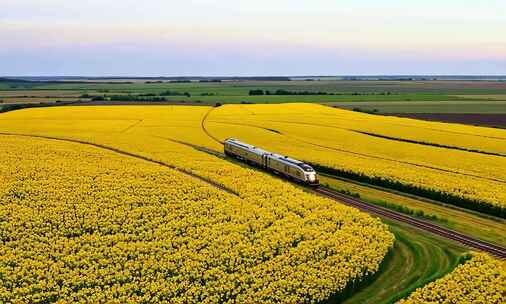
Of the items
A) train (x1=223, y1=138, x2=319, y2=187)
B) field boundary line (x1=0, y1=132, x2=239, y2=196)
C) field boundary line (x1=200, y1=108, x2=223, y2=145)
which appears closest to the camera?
field boundary line (x1=0, y1=132, x2=239, y2=196)

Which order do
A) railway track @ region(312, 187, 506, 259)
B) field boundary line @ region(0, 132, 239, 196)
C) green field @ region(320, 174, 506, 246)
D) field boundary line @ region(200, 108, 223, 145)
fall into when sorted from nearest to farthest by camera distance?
railway track @ region(312, 187, 506, 259)
green field @ region(320, 174, 506, 246)
field boundary line @ region(0, 132, 239, 196)
field boundary line @ region(200, 108, 223, 145)

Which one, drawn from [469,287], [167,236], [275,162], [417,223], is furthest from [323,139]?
[469,287]

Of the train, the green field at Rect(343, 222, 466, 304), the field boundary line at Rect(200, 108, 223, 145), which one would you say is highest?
the field boundary line at Rect(200, 108, 223, 145)

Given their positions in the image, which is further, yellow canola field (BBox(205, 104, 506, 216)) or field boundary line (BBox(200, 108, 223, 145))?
field boundary line (BBox(200, 108, 223, 145))

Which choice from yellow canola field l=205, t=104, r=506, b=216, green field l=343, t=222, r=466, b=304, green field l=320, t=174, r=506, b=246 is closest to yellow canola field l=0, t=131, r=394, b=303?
green field l=343, t=222, r=466, b=304

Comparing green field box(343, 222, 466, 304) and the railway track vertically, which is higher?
the railway track

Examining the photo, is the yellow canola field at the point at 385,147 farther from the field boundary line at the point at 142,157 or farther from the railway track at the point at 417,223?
the field boundary line at the point at 142,157

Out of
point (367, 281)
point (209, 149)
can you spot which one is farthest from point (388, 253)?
point (209, 149)

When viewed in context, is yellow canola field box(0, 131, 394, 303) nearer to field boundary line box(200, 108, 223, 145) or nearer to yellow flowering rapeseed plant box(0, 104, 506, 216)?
yellow flowering rapeseed plant box(0, 104, 506, 216)
